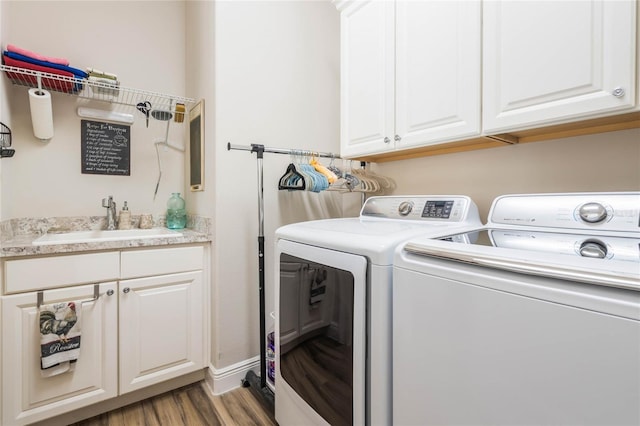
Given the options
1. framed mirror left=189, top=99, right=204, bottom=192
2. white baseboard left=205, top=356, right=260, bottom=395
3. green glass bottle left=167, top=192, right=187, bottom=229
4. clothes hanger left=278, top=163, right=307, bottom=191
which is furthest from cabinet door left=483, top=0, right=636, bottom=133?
green glass bottle left=167, top=192, right=187, bottom=229

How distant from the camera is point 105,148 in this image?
6.59ft

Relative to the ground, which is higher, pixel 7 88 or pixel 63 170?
pixel 7 88

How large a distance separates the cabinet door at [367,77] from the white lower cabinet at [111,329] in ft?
3.82

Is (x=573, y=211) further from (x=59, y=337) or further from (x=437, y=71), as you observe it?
(x=59, y=337)

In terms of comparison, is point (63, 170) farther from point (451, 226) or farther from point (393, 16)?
point (451, 226)

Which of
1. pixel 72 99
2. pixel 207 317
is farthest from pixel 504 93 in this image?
pixel 72 99

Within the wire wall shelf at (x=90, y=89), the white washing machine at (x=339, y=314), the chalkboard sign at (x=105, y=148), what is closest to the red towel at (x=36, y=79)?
the wire wall shelf at (x=90, y=89)

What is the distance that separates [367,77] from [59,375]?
212 cm

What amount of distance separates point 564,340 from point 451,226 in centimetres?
69

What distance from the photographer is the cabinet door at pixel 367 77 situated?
1.50m

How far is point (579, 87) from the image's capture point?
0.95 meters

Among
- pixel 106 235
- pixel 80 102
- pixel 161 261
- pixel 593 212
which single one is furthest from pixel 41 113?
pixel 593 212

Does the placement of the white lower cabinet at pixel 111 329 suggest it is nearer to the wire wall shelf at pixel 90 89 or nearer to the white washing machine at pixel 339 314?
the white washing machine at pixel 339 314

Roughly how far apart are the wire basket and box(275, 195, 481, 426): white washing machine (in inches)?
53.7
